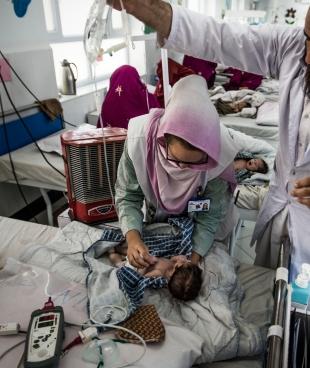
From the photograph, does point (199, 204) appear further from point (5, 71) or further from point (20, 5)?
point (5, 71)

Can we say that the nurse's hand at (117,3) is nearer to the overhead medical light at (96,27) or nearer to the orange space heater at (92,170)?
the overhead medical light at (96,27)

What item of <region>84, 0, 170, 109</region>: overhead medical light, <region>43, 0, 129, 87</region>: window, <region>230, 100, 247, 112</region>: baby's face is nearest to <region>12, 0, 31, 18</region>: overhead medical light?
<region>84, 0, 170, 109</region>: overhead medical light

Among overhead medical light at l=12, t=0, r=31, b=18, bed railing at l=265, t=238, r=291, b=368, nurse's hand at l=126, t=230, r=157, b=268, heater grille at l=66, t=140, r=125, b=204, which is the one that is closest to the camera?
bed railing at l=265, t=238, r=291, b=368

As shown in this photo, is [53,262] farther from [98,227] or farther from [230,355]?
[230,355]

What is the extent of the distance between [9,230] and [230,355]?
1171 millimetres

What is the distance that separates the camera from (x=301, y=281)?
1241 millimetres

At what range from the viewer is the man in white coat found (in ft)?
3.83

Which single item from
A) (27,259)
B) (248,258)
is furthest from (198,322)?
(248,258)

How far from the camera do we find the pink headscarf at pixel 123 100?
2736 mm

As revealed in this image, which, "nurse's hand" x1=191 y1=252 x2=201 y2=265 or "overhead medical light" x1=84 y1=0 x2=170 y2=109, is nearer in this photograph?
"overhead medical light" x1=84 y1=0 x2=170 y2=109

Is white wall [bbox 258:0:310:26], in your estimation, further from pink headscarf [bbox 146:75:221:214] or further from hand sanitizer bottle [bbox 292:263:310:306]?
hand sanitizer bottle [bbox 292:263:310:306]

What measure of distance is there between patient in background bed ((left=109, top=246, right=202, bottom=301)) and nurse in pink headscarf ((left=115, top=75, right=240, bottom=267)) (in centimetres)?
5

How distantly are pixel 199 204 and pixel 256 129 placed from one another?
218 centimetres

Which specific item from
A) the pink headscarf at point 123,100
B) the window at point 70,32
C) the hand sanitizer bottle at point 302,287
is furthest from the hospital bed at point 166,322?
the window at point 70,32
